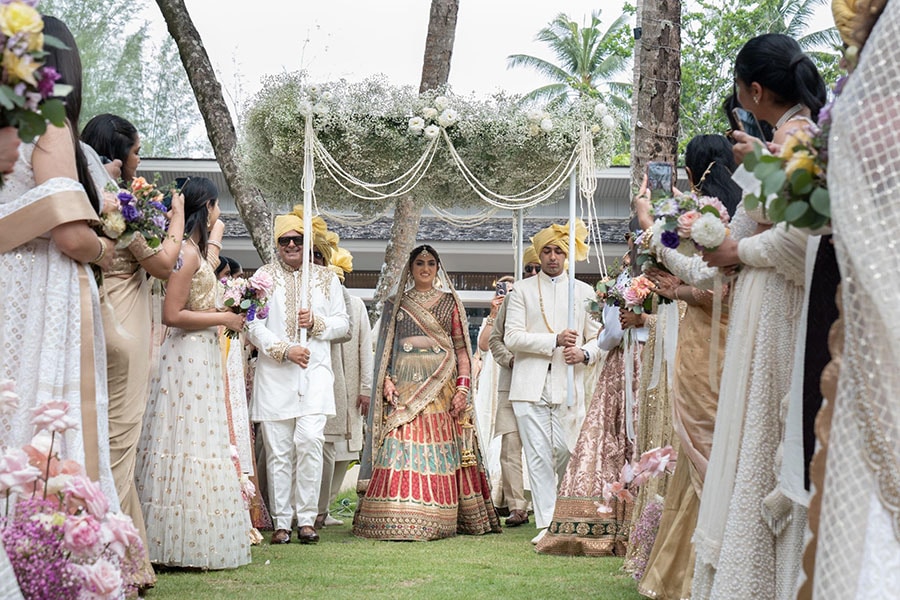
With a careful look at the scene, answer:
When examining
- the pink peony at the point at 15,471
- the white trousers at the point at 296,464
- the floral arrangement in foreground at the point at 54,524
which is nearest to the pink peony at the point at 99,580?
the floral arrangement in foreground at the point at 54,524

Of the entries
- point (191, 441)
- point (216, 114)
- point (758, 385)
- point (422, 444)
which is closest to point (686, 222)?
point (758, 385)

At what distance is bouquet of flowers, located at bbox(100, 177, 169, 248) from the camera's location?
5.06 metres

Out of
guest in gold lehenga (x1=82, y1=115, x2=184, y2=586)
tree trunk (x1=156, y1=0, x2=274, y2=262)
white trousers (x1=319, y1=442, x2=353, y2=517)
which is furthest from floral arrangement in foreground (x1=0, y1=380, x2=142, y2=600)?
tree trunk (x1=156, y1=0, x2=274, y2=262)

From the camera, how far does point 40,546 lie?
373 centimetres

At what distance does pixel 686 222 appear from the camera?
4.43m

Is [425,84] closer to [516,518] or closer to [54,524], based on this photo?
[516,518]

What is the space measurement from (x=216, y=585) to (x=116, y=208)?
248cm

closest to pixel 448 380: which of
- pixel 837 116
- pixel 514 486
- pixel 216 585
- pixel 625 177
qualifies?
pixel 514 486

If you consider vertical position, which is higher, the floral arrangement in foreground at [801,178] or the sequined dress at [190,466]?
the floral arrangement in foreground at [801,178]

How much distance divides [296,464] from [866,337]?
723 cm

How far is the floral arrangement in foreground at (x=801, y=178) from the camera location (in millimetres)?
3037

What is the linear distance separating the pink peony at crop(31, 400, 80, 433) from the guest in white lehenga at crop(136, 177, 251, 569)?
10.0 ft

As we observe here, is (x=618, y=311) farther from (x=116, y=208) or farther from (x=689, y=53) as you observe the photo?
(x=689, y=53)

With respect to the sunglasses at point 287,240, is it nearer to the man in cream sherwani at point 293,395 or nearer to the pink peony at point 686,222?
the man in cream sherwani at point 293,395
